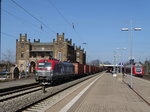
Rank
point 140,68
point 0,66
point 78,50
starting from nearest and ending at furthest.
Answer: point 140,68 < point 0,66 < point 78,50

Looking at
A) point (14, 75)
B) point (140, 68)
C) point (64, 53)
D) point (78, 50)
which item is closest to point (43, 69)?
point (14, 75)

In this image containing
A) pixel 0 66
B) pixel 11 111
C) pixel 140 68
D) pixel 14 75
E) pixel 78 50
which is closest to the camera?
pixel 11 111

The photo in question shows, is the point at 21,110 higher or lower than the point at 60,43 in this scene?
lower

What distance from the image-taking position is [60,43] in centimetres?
8962

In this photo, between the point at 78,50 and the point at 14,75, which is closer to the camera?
the point at 14,75

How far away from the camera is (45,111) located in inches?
431

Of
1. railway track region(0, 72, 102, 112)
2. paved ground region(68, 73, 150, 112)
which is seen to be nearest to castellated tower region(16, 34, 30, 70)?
railway track region(0, 72, 102, 112)

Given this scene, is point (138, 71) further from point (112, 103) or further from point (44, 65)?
point (112, 103)

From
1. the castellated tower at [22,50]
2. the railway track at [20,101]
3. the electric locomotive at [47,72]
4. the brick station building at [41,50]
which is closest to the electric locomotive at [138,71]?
the brick station building at [41,50]

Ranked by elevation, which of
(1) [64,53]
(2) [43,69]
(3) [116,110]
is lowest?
(3) [116,110]

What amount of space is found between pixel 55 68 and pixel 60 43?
61.8 meters

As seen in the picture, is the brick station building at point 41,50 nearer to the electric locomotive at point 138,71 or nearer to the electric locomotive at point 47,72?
the electric locomotive at point 138,71

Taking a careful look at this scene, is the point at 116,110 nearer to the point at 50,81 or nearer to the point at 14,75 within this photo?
the point at 50,81

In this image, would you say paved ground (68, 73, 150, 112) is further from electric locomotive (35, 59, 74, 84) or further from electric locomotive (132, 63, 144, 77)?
electric locomotive (132, 63, 144, 77)
